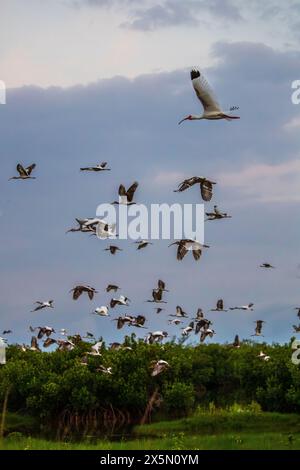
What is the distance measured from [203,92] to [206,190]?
4.34 m

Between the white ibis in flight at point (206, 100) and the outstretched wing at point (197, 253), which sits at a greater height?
the white ibis in flight at point (206, 100)

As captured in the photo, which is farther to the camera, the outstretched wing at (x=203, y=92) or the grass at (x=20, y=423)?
the grass at (x=20, y=423)

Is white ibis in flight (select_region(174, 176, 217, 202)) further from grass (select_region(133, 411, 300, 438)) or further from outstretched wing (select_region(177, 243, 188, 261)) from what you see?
grass (select_region(133, 411, 300, 438))

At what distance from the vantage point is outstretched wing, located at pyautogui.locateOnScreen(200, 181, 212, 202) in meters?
26.7

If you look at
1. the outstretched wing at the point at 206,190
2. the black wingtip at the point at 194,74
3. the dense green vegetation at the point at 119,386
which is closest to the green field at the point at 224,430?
the dense green vegetation at the point at 119,386

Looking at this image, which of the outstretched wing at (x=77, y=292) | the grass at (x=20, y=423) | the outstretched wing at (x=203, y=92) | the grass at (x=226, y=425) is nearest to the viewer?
the outstretched wing at (x=203, y=92)

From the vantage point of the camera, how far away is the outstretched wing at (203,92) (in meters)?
22.7

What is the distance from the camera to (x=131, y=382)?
3784 centimetres

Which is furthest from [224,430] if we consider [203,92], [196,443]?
[203,92]

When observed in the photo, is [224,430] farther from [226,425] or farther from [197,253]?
[197,253]

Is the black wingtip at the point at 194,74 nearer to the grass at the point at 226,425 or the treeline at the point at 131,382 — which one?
the grass at the point at 226,425

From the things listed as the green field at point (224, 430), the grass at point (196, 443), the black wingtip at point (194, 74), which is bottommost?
the grass at point (196, 443)

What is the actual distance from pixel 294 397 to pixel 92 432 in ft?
25.6
